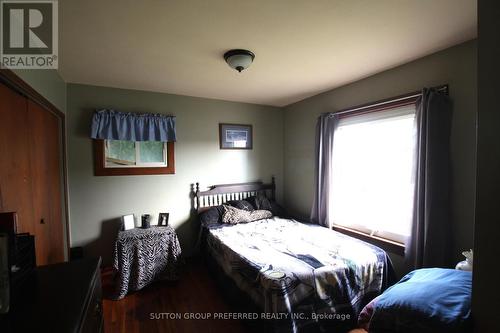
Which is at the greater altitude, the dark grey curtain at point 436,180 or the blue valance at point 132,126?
the blue valance at point 132,126

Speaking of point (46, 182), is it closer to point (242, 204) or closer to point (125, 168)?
point (125, 168)

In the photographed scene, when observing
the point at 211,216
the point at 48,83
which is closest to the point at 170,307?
the point at 211,216

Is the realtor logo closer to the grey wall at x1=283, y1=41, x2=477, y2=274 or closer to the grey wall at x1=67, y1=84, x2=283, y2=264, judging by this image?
the grey wall at x1=67, y1=84, x2=283, y2=264

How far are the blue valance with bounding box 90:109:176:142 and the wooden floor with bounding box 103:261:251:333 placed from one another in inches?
68.0

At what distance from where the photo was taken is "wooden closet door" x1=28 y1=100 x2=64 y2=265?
1.84 meters

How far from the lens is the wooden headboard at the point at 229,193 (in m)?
3.42

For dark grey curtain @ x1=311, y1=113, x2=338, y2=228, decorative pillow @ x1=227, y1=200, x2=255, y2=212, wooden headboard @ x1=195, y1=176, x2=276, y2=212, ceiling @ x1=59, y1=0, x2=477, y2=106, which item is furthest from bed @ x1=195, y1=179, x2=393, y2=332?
ceiling @ x1=59, y1=0, x2=477, y2=106

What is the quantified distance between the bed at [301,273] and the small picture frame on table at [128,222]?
39.8 inches

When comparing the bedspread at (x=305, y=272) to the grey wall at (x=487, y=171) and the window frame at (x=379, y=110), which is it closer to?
the window frame at (x=379, y=110)

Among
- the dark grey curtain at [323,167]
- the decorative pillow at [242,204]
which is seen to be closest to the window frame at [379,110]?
the dark grey curtain at [323,167]

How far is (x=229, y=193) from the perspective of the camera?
11.9 feet

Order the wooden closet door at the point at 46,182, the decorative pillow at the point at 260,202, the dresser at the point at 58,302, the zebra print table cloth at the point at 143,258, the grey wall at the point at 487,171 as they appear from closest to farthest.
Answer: the dresser at the point at 58,302, the grey wall at the point at 487,171, the wooden closet door at the point at 46,182, the zebra print table cloth at the point at 143,258, the decorative pillow at the point at 260,202

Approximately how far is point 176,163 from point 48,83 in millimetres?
1596

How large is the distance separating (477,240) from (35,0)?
A: 263 cm
